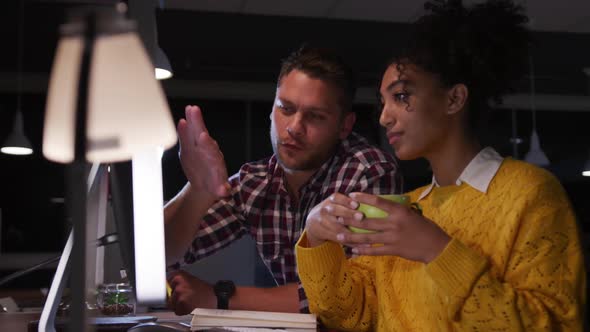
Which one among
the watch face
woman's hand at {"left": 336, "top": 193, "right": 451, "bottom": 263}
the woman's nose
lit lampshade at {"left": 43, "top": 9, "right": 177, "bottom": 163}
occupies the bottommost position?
the watch face

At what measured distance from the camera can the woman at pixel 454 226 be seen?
38.5 inches

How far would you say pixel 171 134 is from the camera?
0.53 m

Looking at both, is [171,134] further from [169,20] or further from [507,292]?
[169,20]

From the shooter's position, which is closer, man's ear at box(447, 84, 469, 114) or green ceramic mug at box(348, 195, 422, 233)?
green ceramic mug at box(348, 195, 422, 233)

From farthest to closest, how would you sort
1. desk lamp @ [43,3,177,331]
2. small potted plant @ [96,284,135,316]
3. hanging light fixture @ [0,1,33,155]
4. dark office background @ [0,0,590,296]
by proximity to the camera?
dark office background @ [0,0,590,296], hanging light fixture @ [0,1,33,155], small potted plant @ [96,284,135,316], desk lamp @ [43,3,177,331]

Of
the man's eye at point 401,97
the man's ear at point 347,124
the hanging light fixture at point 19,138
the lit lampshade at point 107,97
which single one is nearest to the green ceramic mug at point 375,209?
the man's eye at point 401,97

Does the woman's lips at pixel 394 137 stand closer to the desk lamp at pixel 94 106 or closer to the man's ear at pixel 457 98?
the man's ear at pixel 457 98

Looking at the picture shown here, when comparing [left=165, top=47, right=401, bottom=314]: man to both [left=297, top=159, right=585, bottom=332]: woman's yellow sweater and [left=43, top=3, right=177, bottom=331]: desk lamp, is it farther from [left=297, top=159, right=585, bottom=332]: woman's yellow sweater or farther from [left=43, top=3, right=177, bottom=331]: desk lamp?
[left=43, top=3, right=177, bottom=331]: desk lamp

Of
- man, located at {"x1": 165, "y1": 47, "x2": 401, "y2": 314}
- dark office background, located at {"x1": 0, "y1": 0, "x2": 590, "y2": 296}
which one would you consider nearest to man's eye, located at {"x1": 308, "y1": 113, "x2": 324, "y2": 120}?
man, located at {"x1": 165, "y1": 47, "x2": 401, "y2": 314}

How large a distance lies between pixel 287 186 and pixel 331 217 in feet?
2.56

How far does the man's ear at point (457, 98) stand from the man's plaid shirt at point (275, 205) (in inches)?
17.0

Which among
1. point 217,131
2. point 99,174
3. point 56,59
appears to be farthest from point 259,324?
point 217,131

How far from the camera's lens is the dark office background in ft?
16.9

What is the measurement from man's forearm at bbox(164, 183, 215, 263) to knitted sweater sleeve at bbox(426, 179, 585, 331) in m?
0.77
